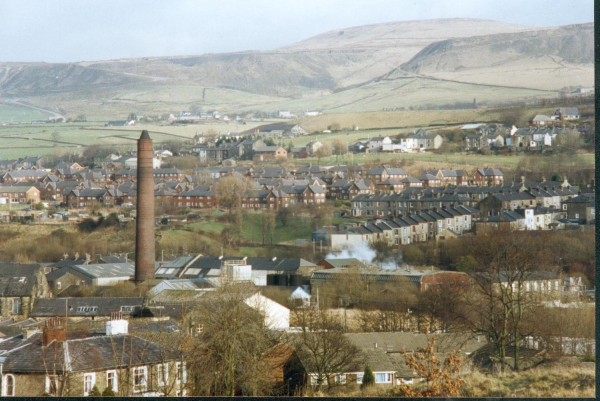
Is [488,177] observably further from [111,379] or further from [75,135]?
[111,379]

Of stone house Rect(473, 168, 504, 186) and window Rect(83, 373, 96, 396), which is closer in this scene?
window Rect(83, 373, 96, 396)

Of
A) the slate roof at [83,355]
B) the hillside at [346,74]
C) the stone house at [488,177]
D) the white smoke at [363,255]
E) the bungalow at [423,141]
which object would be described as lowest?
the white smoke at [363,255]

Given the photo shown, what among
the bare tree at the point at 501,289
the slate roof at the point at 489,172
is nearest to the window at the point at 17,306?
the bare tree at the point at 501,289

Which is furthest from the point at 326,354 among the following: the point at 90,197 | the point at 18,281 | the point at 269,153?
the point at 269,153

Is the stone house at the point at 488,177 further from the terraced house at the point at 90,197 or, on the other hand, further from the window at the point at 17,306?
the window at the point at 17,306

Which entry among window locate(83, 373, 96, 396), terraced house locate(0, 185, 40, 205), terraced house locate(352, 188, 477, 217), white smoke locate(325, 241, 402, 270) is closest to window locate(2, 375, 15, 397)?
window locate(83, 373, 96, 396)

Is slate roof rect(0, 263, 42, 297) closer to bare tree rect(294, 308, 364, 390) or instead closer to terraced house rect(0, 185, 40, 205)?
bare tree rect(294, 308, 364, 390)
